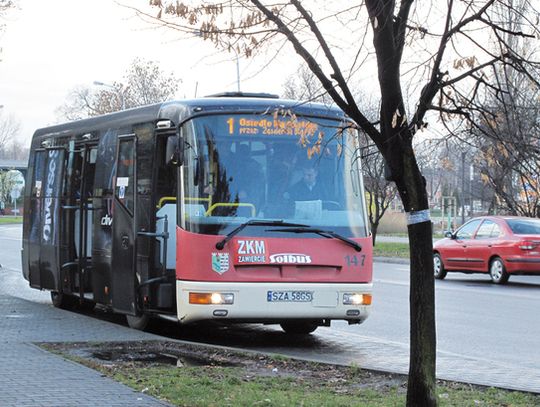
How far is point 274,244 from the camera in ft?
41.8

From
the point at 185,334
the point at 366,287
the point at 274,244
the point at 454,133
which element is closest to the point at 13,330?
the point at 185,334

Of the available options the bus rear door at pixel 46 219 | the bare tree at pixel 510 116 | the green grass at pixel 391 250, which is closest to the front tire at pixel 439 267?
the green grass at pixel 391 250

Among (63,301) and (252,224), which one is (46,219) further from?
(252,224)

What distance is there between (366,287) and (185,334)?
2833mm

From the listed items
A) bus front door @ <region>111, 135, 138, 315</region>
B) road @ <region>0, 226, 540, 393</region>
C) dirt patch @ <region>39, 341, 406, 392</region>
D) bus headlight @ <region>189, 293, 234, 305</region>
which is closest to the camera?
dirt patch @ <region>39, 341, 406, 392</region>

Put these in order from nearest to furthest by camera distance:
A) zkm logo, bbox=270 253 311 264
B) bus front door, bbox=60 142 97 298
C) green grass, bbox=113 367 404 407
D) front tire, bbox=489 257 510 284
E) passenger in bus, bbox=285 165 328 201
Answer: green grass, bbox=113 367 404 407
zkm logo, bbox=270 253 311 264
passenger in bus, bbox=285 165 328 201
bus front door, bbox=60 142 97 298
front tire, bbox=489 257 510 284

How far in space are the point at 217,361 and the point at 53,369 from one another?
78.7 inches

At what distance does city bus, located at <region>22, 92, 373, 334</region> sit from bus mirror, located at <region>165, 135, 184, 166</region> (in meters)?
0.02

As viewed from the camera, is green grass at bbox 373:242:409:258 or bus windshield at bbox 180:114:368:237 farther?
green grass at bbox 373:242:409:258

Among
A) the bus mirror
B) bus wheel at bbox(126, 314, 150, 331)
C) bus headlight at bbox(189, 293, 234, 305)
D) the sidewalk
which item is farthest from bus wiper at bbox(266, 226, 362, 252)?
bus wheel at bbox(126, 314, 150, 331)

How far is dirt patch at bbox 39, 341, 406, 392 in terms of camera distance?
10.1 meters

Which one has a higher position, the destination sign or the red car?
the destination sign

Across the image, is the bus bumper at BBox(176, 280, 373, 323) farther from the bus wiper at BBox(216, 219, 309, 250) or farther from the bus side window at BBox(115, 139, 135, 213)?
the bus side window at BBox(115, 139, 135, 213)

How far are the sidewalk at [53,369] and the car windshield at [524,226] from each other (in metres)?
12.4
